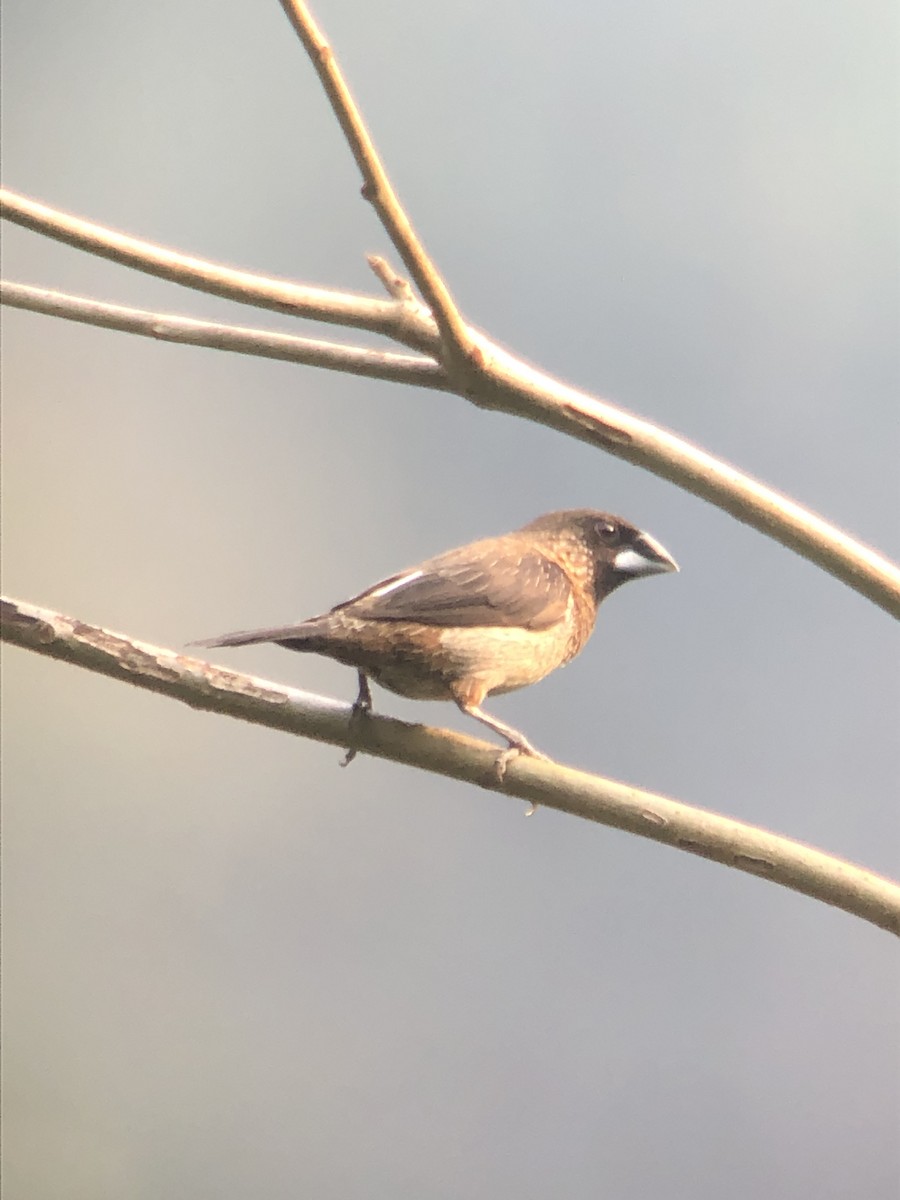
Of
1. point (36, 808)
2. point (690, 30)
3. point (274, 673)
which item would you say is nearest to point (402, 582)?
point (274, 673)

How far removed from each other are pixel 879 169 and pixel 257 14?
115 cm

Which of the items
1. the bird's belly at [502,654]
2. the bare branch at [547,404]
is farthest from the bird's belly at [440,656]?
the bare branch at [547,404]

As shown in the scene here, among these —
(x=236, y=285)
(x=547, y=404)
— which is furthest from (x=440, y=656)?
(x=236, y=285)

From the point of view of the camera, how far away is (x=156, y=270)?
1027 millimetres

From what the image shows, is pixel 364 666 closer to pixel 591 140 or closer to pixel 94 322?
pixel 94 322

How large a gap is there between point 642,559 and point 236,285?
670 millimetres

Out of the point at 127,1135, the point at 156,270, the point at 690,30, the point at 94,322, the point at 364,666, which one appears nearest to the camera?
the point at 156,270

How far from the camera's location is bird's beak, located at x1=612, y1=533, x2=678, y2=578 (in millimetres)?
1431

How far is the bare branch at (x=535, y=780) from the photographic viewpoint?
39.9 inches

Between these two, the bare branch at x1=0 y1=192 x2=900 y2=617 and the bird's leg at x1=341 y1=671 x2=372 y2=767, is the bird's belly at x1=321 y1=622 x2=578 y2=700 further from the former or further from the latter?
the bare branch at x1=0 y1=192 x2=900 y2=617

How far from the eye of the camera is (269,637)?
1.16 m

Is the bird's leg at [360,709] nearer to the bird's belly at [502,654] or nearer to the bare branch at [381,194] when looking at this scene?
the bird's belly at [502,654]

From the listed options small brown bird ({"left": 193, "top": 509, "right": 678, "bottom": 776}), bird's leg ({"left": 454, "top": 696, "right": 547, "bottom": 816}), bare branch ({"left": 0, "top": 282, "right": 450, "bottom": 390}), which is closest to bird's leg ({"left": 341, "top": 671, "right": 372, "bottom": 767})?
small brown bird ({"left": 193, "top": 509, "right": 678, "bottom": 776})

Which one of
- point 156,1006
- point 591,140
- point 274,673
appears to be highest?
point 591,140
